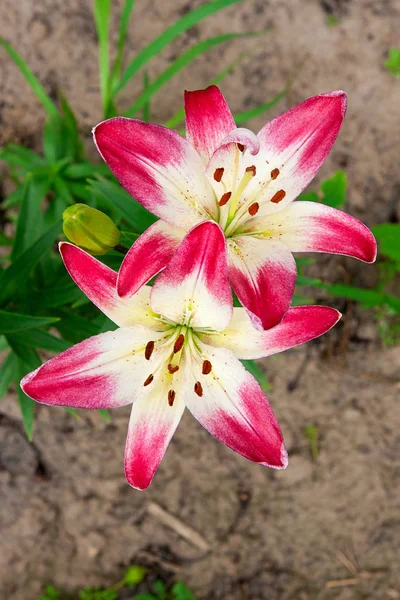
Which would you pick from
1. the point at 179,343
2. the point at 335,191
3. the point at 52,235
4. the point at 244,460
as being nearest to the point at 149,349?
the point at 179,343

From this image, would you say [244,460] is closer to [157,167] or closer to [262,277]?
[262,277]

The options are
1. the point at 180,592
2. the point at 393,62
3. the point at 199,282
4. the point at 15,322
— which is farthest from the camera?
the point at 393,62

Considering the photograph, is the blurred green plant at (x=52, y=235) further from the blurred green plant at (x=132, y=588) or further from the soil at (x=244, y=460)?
the blurred green plant at (x=132, y=588)

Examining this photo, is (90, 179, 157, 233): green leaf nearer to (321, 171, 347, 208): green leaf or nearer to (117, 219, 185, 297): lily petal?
(117, 219, 185, 297): lily petal

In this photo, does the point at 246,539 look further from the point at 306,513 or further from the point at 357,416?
the point at 357,416

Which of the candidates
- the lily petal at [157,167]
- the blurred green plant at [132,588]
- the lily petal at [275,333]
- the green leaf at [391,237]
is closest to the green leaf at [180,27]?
the green leaf at [391,237]

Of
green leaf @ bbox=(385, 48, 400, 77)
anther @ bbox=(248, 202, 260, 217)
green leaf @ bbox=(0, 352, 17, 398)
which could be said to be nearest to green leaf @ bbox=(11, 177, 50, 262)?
green leaf @ bbox=(0, 352, 17, 398)
